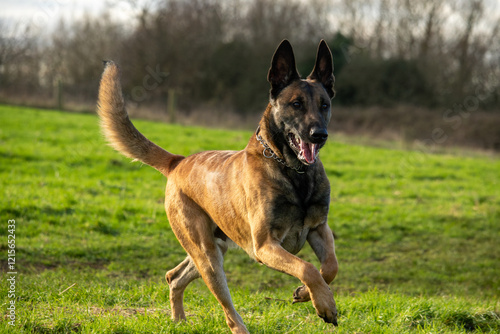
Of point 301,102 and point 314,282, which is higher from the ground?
point 301,102

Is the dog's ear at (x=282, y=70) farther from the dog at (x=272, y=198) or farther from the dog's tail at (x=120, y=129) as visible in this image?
the dog's tail at (x=120, y=129)

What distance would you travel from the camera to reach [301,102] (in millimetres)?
4012

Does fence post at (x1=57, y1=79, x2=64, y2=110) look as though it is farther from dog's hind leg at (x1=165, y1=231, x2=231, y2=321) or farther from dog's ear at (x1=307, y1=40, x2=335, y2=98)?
dog's ear at (x1=307, y1=40, x2=335, y2=98)

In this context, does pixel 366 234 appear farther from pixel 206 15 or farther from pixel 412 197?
pixel 206 15

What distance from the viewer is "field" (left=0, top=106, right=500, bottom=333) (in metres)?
4.64

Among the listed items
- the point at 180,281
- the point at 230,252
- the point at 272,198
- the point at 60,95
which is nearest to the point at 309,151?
the point at 272,198

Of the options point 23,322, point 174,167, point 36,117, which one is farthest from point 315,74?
point 36,117

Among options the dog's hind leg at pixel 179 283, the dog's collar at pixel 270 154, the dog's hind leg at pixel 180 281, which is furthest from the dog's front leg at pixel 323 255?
the dog's hind leg at pixel 179 283

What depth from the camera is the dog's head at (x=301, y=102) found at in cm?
388

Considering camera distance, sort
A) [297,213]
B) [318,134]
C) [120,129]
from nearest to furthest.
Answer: [318,134], [297,213], [120,129]

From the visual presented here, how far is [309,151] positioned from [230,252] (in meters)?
4.56

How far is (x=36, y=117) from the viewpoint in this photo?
1964 cm

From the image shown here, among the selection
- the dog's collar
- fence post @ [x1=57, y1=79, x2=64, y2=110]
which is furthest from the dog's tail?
fence post @ [x1=57, y1=79, x2=64, y2=110]

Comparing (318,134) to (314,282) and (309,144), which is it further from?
(314,282)
